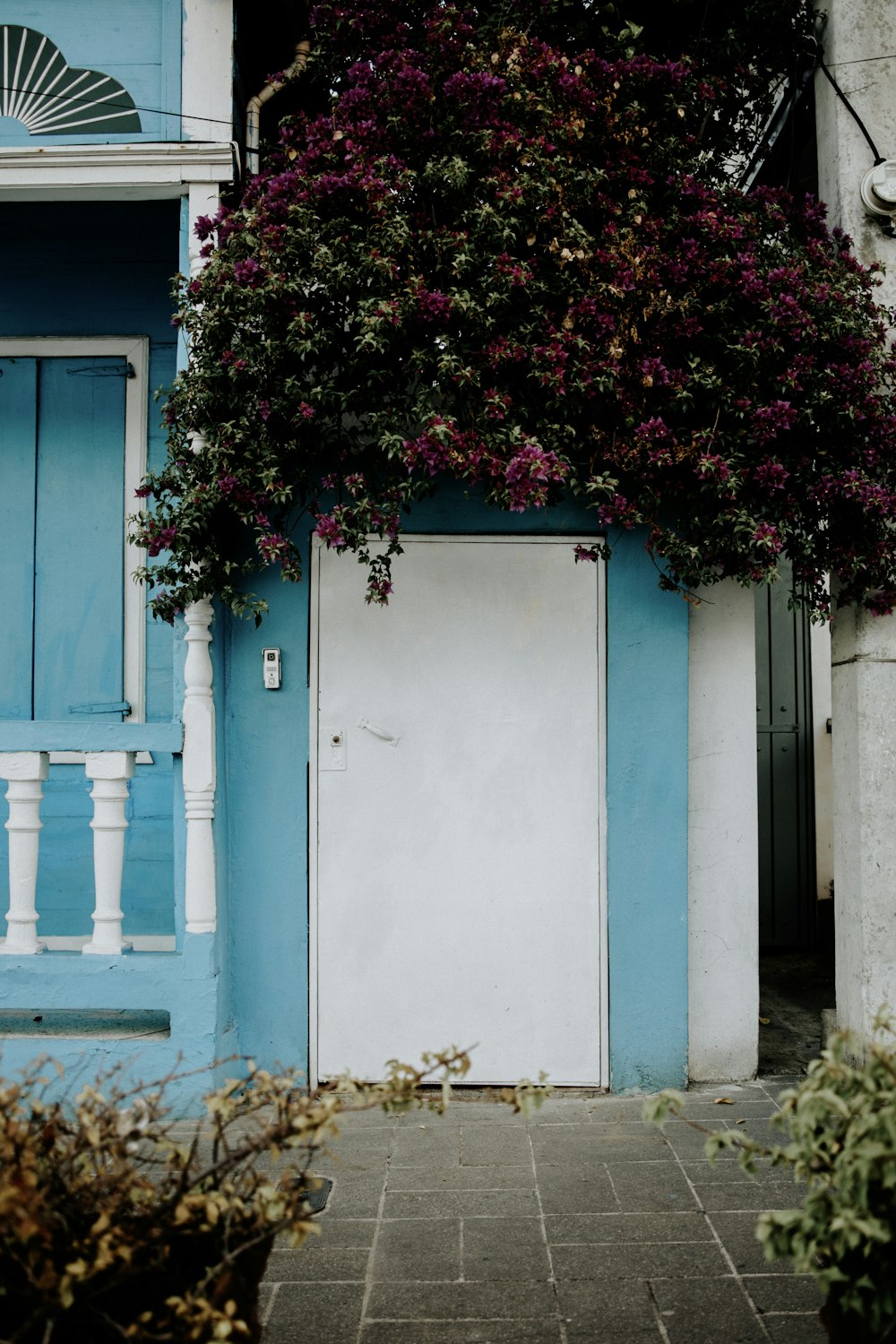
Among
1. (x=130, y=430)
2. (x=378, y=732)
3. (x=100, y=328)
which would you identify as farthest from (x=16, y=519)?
(x=378, y=732)

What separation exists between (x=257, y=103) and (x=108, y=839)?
3389 millimetres

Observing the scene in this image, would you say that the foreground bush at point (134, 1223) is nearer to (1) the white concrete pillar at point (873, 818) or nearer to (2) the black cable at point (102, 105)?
(1) the white concrete pillar at point (873, 818)

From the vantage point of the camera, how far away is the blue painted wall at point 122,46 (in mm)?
4547

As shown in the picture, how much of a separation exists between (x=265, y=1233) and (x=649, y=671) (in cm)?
310

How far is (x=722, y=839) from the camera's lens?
481 cm

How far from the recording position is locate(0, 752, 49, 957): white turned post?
4.47 meters

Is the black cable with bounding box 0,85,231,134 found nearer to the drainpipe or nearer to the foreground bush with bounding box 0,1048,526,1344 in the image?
the drainpipe

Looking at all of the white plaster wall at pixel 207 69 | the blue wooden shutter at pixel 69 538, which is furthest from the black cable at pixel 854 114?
the blue wooden shutter at pixel 69 538

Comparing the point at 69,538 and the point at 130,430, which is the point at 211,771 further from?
the point at 130,430

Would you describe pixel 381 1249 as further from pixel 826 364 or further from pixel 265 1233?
pixel 826 364

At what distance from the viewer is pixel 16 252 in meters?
5.57

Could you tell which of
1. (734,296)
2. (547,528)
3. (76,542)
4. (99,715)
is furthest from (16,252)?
(734,296)

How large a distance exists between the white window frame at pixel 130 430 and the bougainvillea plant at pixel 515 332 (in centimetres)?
114

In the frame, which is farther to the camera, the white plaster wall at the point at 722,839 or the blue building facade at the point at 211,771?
the white plaster wall at the point at 722,839
